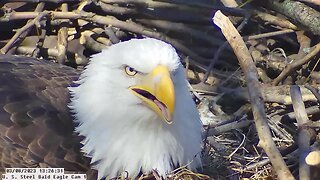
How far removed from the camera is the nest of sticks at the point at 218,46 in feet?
13.8

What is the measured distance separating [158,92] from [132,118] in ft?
0.84

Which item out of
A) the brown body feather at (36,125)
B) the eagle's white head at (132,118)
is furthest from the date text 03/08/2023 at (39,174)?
the eagle's white head at (132,118)

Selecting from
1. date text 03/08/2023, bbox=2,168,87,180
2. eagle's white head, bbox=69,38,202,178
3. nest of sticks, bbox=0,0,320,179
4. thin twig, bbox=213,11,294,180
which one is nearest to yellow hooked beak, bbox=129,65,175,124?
eagle's white head, bbox=69,38,202,178

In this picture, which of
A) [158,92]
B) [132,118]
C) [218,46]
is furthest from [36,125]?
[218,46]

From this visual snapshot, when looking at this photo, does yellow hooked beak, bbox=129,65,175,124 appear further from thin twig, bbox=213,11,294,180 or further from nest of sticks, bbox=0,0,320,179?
nest of sticks, bbox=0,0,320,179

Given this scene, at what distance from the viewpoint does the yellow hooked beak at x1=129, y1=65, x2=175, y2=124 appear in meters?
3.49

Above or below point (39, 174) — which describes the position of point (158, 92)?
above

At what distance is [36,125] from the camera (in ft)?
12.3

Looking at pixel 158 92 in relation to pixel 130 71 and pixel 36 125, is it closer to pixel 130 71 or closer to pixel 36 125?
pixel 130 71

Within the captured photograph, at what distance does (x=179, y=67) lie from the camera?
12.0 feet

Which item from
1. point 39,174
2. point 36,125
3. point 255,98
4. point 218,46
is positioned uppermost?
point 255,98

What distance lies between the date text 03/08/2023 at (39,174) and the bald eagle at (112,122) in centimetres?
3

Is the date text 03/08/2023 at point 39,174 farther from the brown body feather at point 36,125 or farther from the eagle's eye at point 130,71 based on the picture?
the eagle's eye at point 130,71

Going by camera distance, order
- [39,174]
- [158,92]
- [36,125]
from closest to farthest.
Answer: [158,92] < [39,174] < [36,125]
